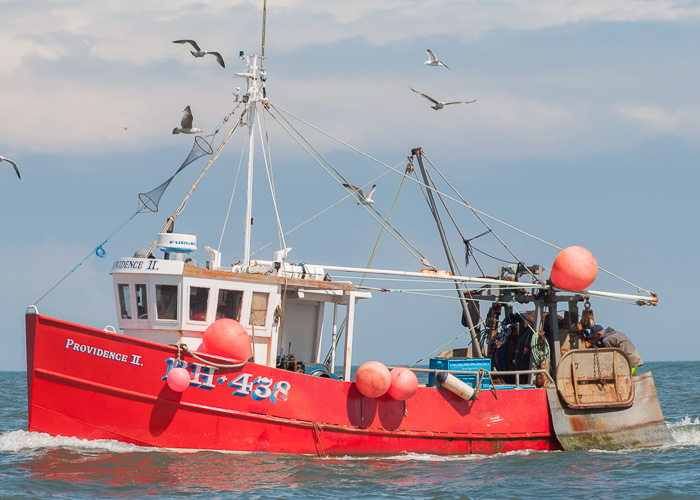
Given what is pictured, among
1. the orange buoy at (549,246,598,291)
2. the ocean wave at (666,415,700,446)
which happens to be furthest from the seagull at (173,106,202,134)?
the ocean wave at (666,415,700,446)

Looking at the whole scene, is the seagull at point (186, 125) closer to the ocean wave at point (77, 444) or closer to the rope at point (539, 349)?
the ocean wave at point (77, 444)

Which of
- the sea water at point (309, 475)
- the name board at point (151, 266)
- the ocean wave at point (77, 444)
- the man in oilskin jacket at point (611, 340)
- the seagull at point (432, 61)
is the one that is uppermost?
the seagull at point (432, 61)

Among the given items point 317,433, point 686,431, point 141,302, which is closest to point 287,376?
point 317,433

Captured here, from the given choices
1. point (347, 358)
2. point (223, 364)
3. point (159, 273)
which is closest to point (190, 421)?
point (223, 364)

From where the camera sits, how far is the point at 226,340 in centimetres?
1321

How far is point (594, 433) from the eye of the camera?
16.0 m

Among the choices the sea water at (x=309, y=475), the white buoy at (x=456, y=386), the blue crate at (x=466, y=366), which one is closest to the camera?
the sea water at (x=309, y=475)

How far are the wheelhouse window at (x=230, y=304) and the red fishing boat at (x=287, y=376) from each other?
0.03 m

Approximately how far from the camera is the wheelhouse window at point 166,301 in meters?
14.0

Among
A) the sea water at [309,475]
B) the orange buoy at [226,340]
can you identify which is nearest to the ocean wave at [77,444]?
the sea water at [309,475]

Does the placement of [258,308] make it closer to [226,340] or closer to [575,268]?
[226,340]

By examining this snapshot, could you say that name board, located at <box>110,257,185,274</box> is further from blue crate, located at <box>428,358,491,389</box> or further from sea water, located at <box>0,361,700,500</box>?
blue crate, located at <box>428,358,491,389</box>

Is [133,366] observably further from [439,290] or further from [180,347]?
[439,290]

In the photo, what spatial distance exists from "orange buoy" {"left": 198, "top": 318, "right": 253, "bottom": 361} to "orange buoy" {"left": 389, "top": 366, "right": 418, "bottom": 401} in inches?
97.3
